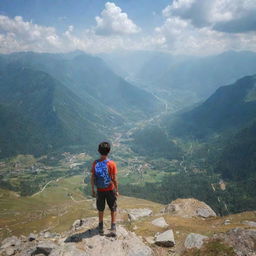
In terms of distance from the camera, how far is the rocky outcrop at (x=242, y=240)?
15.1 m

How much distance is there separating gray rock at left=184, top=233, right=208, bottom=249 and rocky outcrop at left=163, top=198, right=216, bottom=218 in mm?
19361

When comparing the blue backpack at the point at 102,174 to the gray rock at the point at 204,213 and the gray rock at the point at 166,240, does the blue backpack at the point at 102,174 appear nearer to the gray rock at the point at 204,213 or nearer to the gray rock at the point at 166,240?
the gray rock at the point at 166,240

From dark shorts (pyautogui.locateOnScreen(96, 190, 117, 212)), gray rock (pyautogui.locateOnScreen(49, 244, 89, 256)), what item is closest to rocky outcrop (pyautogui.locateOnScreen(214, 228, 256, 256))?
dark shorts (pyautogui.locateOnScreen(96, 190, 117, 212))

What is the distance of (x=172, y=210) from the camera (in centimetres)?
4066

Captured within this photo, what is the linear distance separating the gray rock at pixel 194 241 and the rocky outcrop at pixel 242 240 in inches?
47.4

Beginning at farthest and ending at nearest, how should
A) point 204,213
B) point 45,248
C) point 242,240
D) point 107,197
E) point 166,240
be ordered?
point 204,213 → point 166,240 → point 45,248 → point 242,240 → point 107,197

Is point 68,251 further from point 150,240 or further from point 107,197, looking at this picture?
point 150,240

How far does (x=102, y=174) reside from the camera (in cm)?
1513

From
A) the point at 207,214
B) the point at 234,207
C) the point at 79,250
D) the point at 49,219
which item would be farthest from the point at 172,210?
the point at 234,207

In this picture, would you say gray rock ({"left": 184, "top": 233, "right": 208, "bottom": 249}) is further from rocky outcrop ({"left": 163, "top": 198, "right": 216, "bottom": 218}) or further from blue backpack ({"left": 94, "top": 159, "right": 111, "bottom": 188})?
rocky outcrop ({"left": 163, "top": 198, "right": 216, "bottom": 218})

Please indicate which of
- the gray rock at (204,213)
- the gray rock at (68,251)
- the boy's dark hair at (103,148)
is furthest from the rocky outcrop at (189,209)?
the boy's dark hair at (103,148)

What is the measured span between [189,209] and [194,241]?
22.9 meters

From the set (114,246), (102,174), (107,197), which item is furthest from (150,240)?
(102,174)

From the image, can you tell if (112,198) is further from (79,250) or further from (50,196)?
(50,196)
